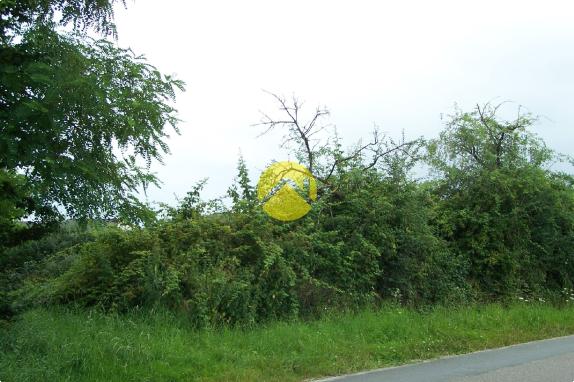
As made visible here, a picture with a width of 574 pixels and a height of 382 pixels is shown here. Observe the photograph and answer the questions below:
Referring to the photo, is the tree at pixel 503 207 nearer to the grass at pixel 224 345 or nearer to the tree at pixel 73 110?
the grass at pixel 224 345

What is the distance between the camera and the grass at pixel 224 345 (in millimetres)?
7094

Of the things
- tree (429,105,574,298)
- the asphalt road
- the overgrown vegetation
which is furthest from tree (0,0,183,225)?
tree (429,105,574,298)

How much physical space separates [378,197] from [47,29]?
8.43 metres

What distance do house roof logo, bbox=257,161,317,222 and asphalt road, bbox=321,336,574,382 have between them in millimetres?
4581

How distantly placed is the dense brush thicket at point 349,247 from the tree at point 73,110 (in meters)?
0.90

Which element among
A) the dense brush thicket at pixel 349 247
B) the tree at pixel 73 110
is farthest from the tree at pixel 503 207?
the tree at pixel 73 110

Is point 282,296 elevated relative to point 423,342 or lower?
elevated

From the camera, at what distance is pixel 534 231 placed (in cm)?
1619

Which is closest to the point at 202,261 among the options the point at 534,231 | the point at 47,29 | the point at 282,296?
the point at 282,296

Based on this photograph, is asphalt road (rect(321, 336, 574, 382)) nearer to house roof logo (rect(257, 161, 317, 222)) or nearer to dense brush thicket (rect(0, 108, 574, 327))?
dense brush thicket (rect(0, 108, 574, 327))

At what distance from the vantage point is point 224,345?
8438mm

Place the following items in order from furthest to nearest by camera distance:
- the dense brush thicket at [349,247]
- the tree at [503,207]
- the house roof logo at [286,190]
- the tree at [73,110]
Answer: the tree at [503,207] < the house roof logo at [286,190] < the dense brush thicket at [349,247] < the tree at [73,110]

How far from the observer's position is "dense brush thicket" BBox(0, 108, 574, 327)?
987 centimetres

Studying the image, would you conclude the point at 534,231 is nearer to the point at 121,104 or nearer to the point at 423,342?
the point at 423,342
